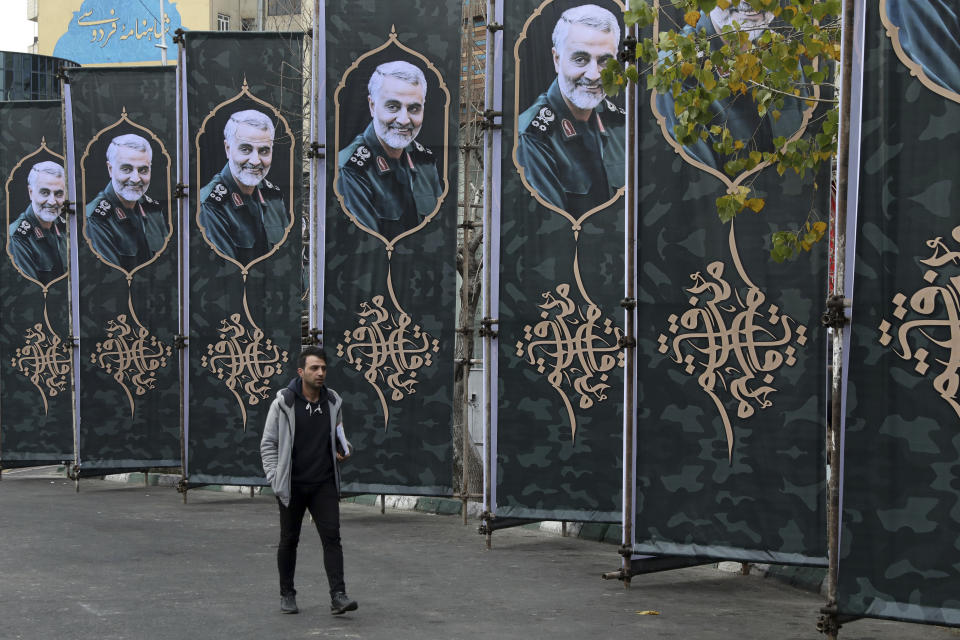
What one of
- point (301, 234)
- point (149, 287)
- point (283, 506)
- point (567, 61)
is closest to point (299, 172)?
point (301, 234)

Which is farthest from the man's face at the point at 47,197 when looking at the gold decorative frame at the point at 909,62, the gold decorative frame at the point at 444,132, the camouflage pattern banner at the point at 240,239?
the gold decorative frame at the point at 909,62

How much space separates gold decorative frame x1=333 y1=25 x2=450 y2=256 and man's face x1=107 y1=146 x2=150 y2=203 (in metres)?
4.07

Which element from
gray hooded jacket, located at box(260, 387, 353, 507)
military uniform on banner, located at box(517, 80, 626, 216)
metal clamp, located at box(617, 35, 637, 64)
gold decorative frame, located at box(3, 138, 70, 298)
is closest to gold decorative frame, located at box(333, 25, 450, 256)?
military uniform on banner, located at box(517, 80, 626, 216)

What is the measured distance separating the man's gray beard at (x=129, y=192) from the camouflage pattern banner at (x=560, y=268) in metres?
6.57

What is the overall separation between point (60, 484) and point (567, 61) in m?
10.6

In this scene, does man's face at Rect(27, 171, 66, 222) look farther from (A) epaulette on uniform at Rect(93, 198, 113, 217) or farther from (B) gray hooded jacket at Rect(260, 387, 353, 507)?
(B) gray hooded jacket at Rect(260, 387, 353, 507)

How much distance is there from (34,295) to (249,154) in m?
5.15

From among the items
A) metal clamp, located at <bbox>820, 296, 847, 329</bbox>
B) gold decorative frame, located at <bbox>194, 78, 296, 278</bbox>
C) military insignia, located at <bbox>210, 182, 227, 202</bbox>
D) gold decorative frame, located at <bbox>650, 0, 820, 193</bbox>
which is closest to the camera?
metal clamp, located at <bbox>820, 296, 847, 329</bbox>

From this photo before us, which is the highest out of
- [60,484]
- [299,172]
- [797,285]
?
[299,172]

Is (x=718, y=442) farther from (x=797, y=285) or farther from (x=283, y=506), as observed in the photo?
(x=283, y=506)

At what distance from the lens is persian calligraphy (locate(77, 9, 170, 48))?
51656 mm

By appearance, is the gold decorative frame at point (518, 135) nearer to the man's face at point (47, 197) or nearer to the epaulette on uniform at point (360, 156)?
the epaulette on uniform at point (360, 156)

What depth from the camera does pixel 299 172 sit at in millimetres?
14289

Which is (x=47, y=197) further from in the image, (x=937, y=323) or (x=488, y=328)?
(x=937, y=323)
